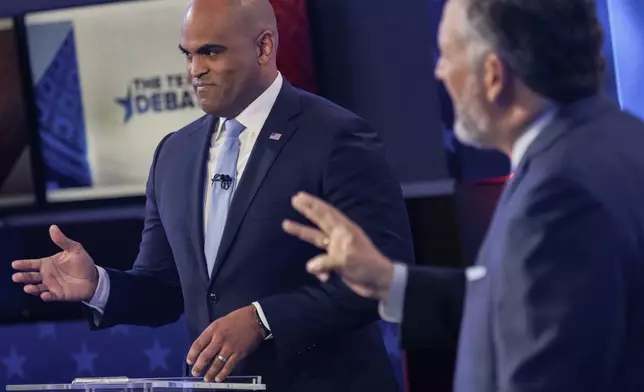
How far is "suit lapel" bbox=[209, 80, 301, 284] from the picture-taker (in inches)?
82.4

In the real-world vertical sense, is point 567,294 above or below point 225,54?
below

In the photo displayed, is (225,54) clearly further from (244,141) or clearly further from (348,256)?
(348,256)

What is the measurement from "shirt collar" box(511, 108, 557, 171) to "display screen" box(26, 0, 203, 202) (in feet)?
6.95

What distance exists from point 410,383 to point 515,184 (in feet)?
5.71

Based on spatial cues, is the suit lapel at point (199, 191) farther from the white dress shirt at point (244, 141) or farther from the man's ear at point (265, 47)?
the man's ear at point (265, 47)

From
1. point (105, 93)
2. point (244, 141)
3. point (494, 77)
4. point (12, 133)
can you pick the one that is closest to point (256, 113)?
point (244, 141)

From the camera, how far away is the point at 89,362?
11.6ft

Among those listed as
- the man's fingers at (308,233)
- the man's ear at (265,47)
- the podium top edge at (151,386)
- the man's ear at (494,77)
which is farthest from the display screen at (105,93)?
the man's ear at (494,77)

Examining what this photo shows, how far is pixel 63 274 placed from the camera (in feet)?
6.94

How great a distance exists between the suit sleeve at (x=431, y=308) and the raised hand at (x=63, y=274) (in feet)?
2.89

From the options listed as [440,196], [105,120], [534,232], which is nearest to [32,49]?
[105,120]

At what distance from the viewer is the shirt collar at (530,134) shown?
1.32 meters

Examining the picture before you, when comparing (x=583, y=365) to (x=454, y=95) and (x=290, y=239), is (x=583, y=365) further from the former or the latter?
(x=290, y=239)

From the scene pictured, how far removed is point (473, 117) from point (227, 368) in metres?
0.74
